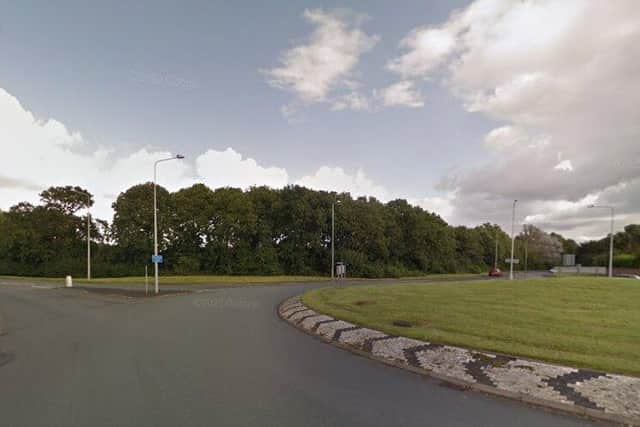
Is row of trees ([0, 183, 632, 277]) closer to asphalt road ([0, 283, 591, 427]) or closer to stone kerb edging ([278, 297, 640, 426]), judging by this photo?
asphalt road ([0, 283, 591, 427])

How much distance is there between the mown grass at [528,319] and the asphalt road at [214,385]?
6.49 ft

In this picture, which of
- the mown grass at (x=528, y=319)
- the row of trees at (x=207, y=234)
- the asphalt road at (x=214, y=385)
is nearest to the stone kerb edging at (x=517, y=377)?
the asphalt road at (x=214, y=385)

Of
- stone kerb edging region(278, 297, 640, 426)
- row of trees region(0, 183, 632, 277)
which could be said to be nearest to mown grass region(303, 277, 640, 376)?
stone kerb edging region(278, 297, 640, 426)

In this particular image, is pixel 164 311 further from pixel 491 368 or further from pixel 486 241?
pixel 486 241

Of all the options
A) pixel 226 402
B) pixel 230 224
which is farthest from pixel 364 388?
pixel 230 224

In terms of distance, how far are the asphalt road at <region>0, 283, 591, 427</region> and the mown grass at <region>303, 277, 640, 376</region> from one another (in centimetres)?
198

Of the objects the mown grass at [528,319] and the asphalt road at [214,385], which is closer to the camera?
the asphalt road at [214,385]

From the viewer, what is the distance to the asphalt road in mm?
4203

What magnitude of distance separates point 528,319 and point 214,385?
9.12 meters

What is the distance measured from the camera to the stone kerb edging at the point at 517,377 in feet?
14.7

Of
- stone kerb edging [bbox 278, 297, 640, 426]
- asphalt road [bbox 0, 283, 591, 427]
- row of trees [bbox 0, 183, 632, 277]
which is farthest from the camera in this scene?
row of trees [bbox 0, 183, 632, 277]

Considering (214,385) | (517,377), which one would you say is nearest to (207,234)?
(214,385)

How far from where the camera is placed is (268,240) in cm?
4200

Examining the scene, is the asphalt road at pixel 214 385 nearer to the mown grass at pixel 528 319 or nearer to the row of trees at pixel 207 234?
the mown grass at pixel 528 319
